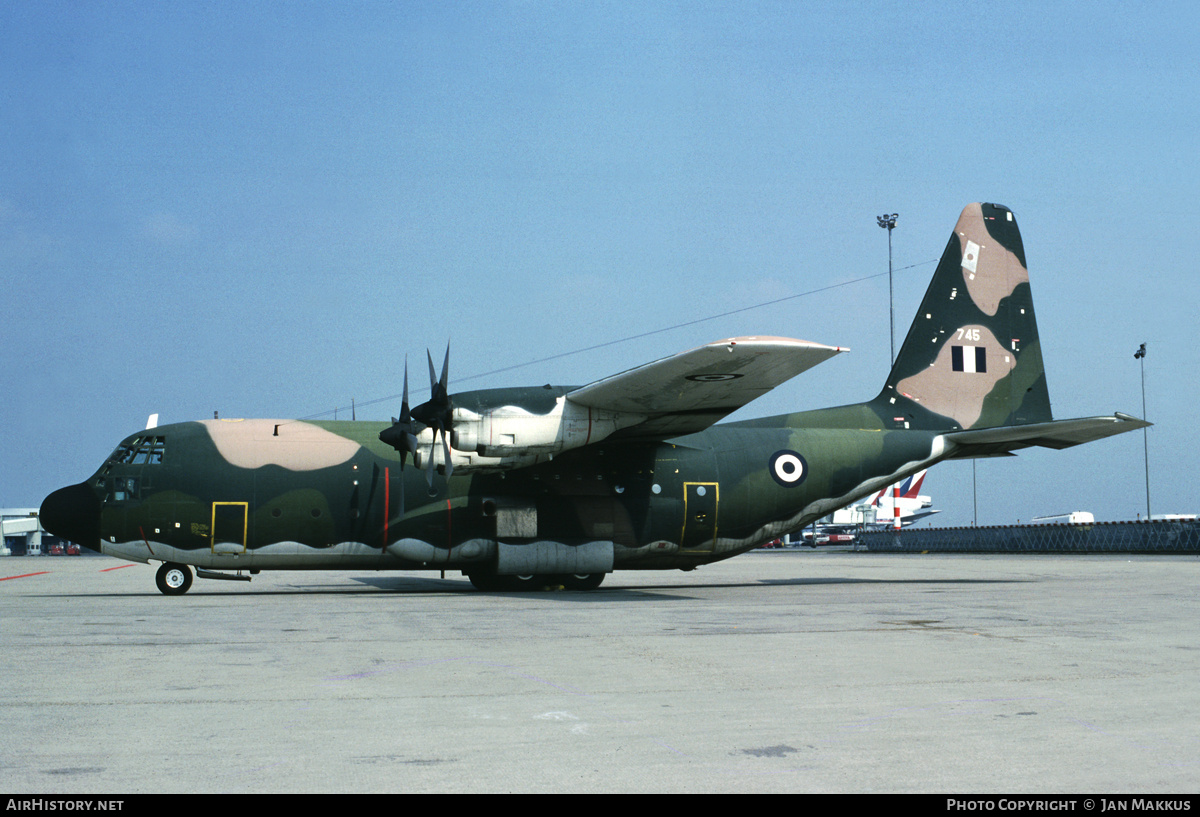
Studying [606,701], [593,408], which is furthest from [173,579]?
[606,701]

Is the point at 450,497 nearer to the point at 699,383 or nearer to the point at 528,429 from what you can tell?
the point at 528,429

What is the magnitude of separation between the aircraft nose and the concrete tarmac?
15.5 ft

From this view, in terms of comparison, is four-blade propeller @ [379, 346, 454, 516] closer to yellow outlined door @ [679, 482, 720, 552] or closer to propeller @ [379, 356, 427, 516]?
propeller @ [379, 356, 427, 516]

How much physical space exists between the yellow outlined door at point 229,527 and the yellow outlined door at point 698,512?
1006cm

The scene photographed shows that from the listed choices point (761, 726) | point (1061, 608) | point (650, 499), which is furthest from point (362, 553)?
point (761, 726)

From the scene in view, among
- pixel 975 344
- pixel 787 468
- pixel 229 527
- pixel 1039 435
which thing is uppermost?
pixel 975 344

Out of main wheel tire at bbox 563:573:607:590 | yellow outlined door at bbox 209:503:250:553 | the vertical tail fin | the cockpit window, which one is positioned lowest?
main wheel tire at bbox 563:573:607:590

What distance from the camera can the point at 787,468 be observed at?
24.4 metres

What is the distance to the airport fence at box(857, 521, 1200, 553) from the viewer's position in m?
58.7

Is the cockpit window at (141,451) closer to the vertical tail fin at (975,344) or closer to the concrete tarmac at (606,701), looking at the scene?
the concrete tarmac at (606,701)

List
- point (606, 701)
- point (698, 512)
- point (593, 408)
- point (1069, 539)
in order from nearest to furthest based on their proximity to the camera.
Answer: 1. point (606, 701)
2. point (593, 408)
3. point (698, 512)
4. point (1069, 539)

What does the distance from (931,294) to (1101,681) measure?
19353 millimetres

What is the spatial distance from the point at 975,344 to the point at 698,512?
9717 millimetres

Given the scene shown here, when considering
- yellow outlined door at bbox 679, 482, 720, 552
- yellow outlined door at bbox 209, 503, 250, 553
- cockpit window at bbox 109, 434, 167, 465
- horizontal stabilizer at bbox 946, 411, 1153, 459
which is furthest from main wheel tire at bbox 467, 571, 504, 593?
horizontal stabilizer at bbox 946, 411, 1153, 459
